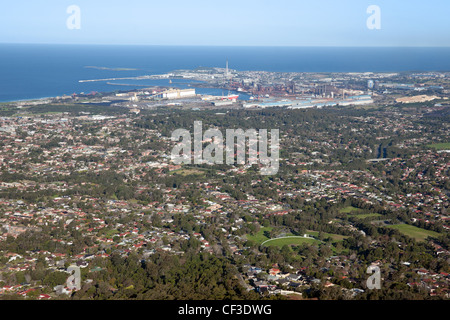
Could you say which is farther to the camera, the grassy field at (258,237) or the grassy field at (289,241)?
the grassy field at (258,237)

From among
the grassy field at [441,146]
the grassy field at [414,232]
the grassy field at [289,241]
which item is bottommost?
the grassy field at [289,241]

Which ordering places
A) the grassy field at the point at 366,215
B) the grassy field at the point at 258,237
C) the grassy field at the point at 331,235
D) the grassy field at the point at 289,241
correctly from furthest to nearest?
1. the grassy field at the point at 366,215
2. the grassy field at the point at 331,235
3. the grassy field at the point at 258,237
4. the grassy field at the point at 289,241

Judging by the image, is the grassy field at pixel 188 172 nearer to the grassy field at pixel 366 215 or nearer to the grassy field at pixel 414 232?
the grassy field at pixel 366 215

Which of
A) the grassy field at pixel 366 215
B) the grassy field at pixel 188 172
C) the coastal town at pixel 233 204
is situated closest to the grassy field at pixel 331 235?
the coastal town at pixel 233 204

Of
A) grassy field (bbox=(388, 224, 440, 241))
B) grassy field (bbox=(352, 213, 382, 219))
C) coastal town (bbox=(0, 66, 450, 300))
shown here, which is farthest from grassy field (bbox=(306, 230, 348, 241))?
grassy field (bbox=(388, 224, 440, 241))

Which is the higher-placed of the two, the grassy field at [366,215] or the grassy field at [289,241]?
the grassy field at [366,215]

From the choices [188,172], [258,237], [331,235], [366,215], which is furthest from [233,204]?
[366,215]

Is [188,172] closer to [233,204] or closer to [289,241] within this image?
[233,204]
